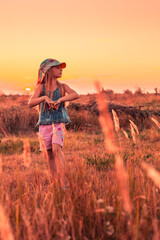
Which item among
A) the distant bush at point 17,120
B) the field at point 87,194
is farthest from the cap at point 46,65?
the distant bush at point 17,120

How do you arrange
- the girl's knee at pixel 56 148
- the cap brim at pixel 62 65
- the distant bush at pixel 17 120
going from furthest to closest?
the distant bush at pixel 17 120
the cap brim at pixel 62 65
the girl's knee at pixel 56 148

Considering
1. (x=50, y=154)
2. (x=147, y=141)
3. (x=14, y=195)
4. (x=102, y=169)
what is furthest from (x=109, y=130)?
(x=147, y=141)

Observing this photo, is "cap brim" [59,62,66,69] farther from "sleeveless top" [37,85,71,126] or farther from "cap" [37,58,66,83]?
"sleeveless top" [37,85,71,126]

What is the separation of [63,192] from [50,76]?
5.74 feet

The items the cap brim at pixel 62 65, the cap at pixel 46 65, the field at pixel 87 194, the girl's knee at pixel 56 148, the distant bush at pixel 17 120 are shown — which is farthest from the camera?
the distant bush at pixel 17 120

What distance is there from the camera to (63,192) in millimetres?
2387

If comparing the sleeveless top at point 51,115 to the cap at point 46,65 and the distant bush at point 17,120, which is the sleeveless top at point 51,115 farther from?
the distant bush at point 17,120

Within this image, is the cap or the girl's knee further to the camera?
the cap

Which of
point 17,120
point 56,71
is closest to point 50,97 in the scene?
point 56,71

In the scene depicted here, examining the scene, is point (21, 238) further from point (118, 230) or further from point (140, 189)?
point (140, 189)

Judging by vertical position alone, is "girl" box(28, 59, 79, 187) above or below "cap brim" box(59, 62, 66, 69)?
below

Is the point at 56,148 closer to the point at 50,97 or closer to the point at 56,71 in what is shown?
the point at 50,97

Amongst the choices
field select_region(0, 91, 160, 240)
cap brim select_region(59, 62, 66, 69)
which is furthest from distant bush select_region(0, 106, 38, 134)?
cap brim select_region(59, 62, 66, 69)

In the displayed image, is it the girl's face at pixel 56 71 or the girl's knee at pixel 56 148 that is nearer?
the girl's knee at pixel 56 148
